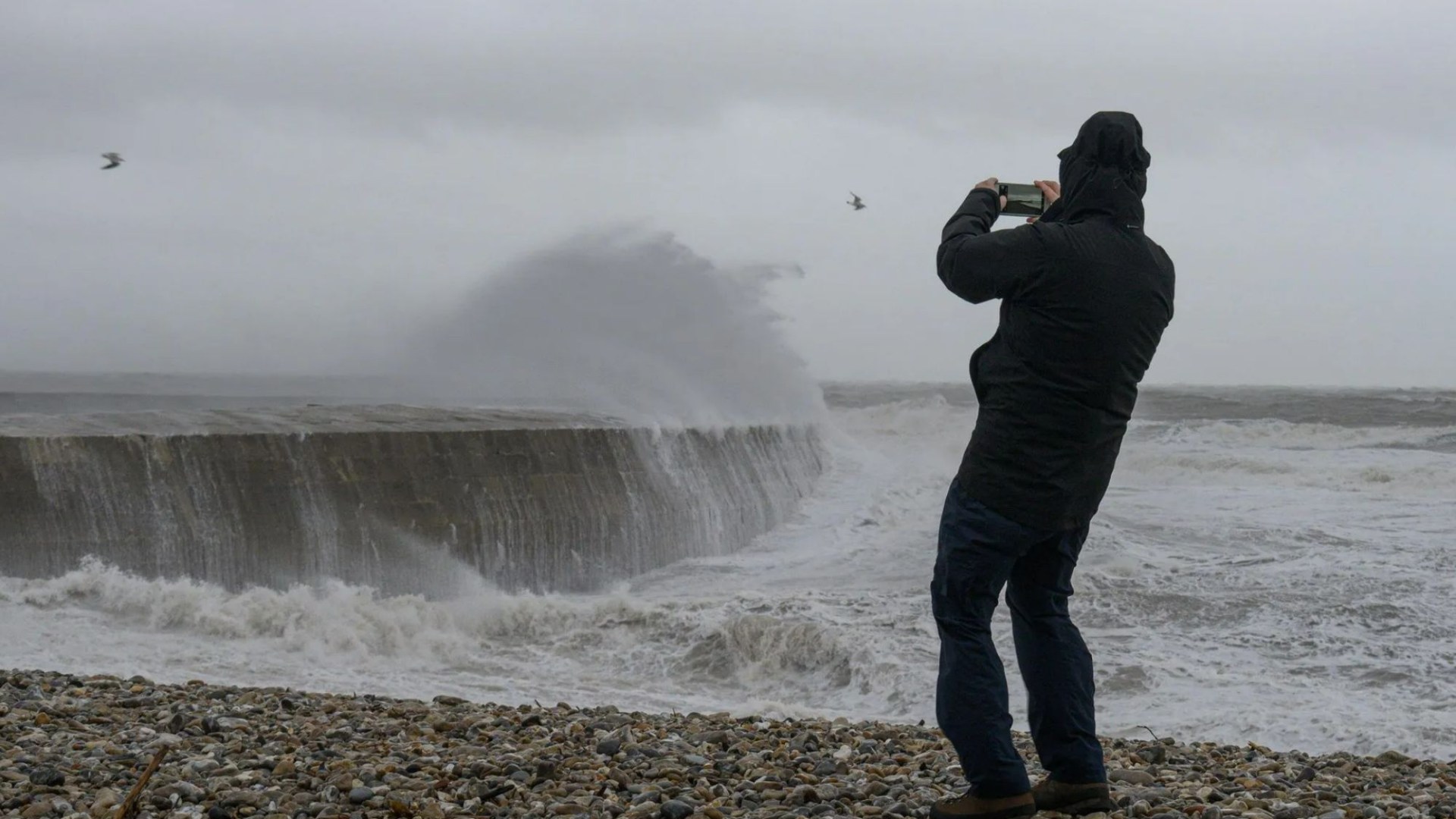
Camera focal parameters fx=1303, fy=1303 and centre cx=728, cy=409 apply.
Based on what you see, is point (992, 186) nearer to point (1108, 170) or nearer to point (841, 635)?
point (1108, 170)

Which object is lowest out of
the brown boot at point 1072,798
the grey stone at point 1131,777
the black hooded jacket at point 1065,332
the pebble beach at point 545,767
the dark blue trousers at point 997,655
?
the grey stone at point 1131,777

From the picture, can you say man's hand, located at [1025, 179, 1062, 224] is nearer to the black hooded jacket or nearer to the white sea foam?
the black hooded jacket

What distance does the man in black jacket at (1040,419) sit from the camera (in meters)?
3.15

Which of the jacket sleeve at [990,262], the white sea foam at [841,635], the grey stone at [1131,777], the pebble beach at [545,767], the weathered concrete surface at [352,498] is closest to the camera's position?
the jacket sleeve at [990,262]

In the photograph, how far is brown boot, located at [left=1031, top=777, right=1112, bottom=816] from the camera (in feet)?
11.1

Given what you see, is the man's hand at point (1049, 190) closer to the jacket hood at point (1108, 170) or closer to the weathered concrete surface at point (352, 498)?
the jacket hood at point (1108, 170)

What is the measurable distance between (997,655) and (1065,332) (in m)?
0.81

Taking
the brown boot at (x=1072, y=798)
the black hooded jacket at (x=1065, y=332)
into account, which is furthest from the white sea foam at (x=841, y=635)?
the black hooded jacket at (x=1065, y=332)

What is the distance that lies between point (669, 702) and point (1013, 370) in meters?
4.95

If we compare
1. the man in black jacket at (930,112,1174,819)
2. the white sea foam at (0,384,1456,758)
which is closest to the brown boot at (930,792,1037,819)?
the man in black jacket at (930,112,1174,819)

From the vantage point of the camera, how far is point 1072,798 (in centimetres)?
337

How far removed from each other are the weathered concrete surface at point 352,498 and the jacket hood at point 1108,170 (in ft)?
27.6

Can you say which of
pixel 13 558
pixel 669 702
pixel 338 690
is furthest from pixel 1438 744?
pixel 13 558

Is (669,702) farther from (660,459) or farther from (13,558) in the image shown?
(660,459)
